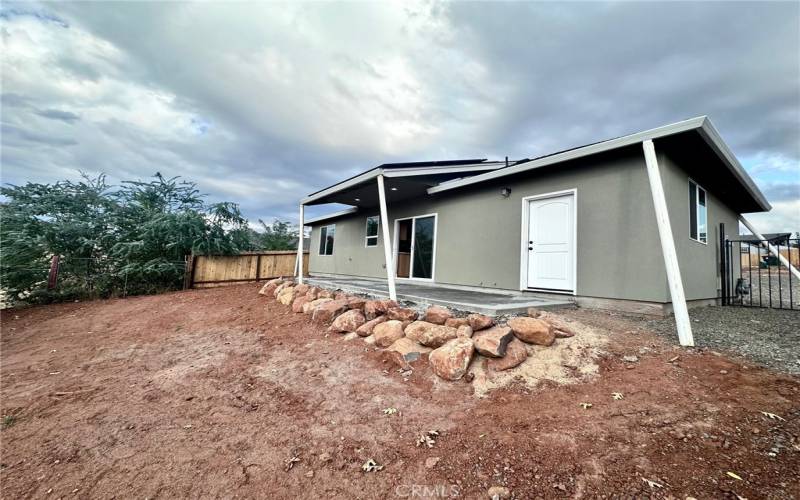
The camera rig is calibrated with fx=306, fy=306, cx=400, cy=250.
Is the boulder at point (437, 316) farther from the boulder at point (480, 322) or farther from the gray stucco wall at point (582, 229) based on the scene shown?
the gray stucco wall at point (582, 229)

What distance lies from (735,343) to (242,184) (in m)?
Result: 21.6

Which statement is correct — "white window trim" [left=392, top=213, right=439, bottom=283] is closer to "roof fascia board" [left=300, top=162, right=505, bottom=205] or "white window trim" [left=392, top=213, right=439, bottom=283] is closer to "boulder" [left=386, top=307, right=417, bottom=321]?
"roof fascia board" [left=300, top=162, right=505, bottom=205]

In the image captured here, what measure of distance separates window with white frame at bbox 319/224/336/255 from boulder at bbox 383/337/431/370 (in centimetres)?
966

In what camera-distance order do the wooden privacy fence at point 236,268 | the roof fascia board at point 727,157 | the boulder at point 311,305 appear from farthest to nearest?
the wooden privacy fence at point 236,268 < the boulder at point 311,305 < the roof fascia board at point 727,157

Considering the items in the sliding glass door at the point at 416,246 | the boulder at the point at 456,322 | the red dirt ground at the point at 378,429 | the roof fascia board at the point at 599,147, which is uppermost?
the roof fascia board at the point at 599,147

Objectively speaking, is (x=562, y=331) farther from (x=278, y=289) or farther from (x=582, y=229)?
(x=278, y=289)

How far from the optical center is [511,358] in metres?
3.11

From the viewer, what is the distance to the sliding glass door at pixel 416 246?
27.5 ft

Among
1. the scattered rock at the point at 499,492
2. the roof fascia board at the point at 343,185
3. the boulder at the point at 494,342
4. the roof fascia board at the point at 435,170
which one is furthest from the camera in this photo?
the roof fascia board at the point at 435,170

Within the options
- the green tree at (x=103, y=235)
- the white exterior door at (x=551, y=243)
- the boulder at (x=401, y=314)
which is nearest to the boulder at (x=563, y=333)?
the boulder at (x=401, y=314)

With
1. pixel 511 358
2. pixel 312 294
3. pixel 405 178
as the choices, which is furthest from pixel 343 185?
pixel 511 358

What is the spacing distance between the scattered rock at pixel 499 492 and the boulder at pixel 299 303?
4.74 metres

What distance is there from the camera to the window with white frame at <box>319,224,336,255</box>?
517 inches

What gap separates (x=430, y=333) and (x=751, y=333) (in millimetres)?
4157
